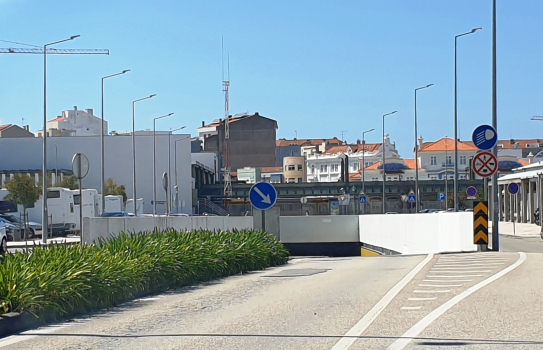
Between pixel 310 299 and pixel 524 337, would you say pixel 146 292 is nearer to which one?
pixel 310 299

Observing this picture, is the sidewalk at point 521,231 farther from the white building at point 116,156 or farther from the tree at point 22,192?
the white building at point 116,156

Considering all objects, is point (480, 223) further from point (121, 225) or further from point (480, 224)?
point (121, 225)

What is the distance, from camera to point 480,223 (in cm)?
2388

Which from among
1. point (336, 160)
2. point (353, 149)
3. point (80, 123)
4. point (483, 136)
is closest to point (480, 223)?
point (483, 136)

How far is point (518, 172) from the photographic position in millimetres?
73625

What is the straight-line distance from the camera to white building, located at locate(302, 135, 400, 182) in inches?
6531

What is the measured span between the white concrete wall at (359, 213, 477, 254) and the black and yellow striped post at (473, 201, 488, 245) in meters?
1.23

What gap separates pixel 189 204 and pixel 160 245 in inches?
3447

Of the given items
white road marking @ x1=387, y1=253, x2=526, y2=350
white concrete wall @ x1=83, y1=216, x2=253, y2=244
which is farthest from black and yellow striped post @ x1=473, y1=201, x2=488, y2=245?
white concrete wall @ x1=83, y1=216, x2=253, y2=244

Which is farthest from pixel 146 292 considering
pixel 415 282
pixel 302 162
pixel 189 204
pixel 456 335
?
pixel 302 162

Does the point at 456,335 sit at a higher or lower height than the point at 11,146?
lower

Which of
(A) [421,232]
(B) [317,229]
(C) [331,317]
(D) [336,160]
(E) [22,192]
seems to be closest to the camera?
(C) [331,317]

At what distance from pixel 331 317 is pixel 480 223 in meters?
13.3

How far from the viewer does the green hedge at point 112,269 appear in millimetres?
11703
